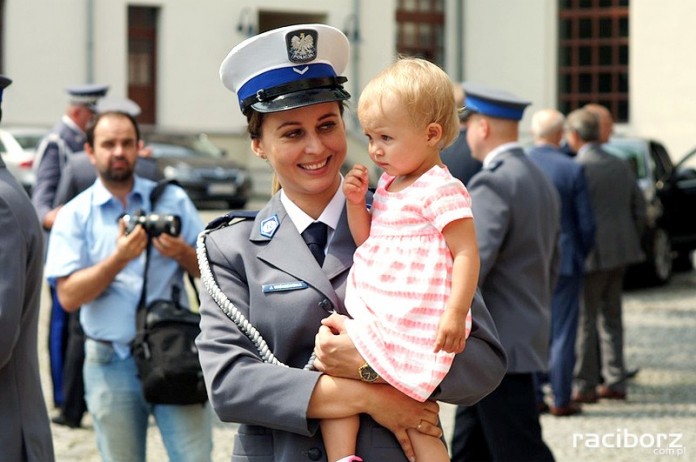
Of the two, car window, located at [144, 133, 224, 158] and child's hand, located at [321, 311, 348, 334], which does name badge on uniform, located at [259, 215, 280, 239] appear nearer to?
child's hand, located at [321, 311, 348, 334]

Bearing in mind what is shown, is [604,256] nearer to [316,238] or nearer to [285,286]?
[316,238]

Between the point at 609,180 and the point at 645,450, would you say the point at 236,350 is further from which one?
the point at 609,180

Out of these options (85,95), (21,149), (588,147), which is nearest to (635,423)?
(588,147)

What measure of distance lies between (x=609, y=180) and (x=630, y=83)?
20176 millimetres

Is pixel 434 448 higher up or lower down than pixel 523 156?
lower down

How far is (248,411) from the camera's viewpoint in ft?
10.3

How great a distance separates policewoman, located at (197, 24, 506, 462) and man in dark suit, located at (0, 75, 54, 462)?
68cm

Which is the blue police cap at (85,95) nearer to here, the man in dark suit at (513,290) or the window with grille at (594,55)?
the man in dark suit at (513,290)

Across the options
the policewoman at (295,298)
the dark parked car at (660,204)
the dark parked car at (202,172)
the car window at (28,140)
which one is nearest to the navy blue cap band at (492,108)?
the policewoman at (295,298)

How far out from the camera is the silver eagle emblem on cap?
11.0 feet

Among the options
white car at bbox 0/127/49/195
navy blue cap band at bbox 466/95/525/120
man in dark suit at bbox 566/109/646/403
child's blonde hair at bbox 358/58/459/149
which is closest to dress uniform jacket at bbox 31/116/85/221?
navy blue cap band at bbox 466/95/525/120

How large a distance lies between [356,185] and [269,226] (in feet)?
0.89

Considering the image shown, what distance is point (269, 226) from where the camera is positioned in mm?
3373

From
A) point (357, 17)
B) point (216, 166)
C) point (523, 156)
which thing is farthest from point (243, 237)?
point (357, 17)
